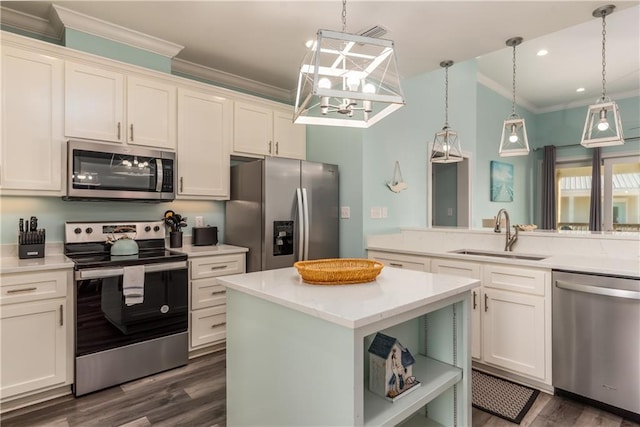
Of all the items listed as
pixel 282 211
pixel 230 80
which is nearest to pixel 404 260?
pixel 282 211

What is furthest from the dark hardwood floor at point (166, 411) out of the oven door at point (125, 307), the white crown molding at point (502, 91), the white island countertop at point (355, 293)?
the white crown molding at point (502, 91)

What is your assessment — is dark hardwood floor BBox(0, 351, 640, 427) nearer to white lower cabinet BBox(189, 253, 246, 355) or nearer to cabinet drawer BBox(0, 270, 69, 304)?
white lower cabinet BBox(189, 253, 246, 355)

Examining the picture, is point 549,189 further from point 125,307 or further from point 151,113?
point 125,307

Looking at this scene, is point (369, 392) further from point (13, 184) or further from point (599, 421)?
point (13, 184)

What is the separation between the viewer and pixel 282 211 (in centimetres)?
322

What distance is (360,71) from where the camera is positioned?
1.53 m

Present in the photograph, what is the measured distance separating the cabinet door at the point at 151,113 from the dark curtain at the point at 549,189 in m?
6.57

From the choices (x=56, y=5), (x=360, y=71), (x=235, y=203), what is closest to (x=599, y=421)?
(x=360, y=71)

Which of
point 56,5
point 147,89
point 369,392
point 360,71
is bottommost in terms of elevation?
point 369,392

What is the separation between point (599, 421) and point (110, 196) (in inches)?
141

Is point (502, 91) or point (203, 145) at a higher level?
point (502, 91)

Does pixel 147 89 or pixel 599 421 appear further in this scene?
pixel 147 89

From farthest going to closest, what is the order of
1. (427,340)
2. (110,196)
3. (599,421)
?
(110,196) < (599,421) < (427,340)

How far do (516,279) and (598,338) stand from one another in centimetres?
55
